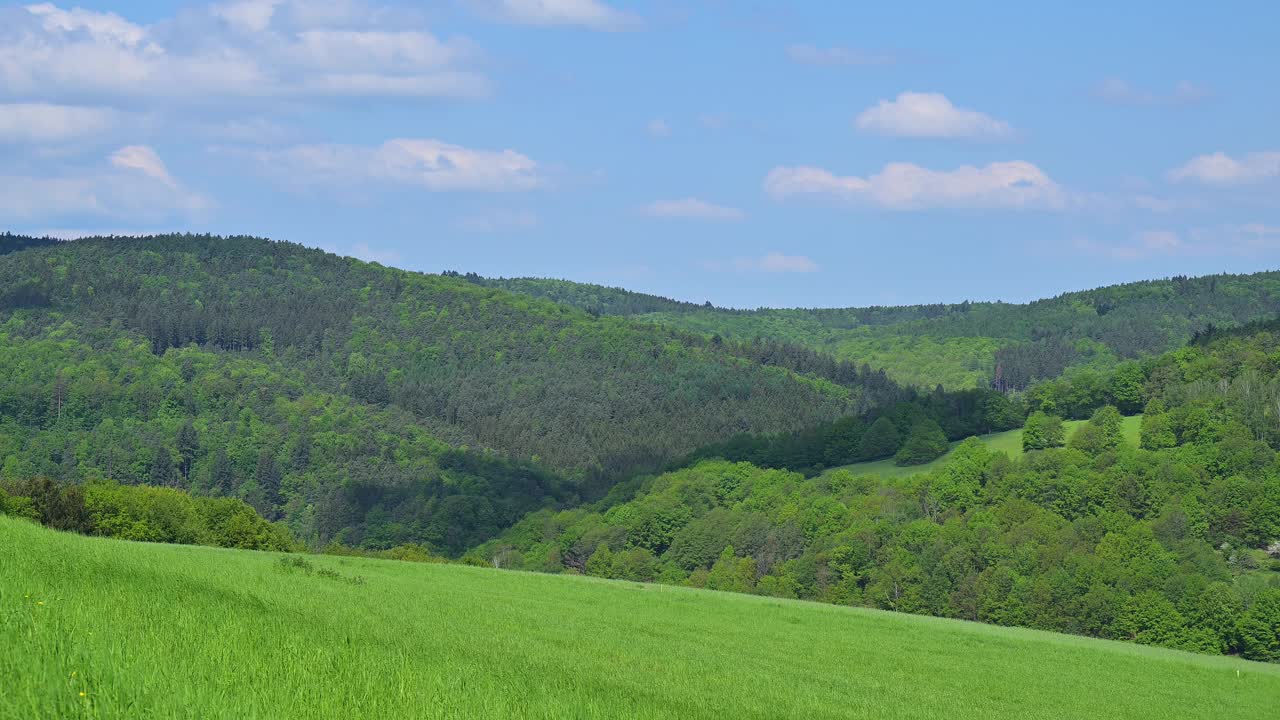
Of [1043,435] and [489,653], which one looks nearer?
[489,653]

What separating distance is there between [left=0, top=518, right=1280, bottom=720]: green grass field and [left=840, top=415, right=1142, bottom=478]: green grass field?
93402 millimetres

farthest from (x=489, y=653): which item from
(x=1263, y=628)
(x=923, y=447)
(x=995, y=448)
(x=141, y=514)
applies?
(x=923, y=447)

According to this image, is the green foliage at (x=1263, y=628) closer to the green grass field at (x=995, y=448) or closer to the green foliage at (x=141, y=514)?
the green grass field at (x=995, y=448)

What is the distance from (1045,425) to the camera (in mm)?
166625

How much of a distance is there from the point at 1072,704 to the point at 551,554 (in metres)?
121

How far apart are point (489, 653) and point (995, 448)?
490ft

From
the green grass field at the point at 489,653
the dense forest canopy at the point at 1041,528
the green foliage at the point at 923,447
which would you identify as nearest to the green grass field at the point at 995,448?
the green foliage at the point at 923,447

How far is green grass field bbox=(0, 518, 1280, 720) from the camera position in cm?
1237

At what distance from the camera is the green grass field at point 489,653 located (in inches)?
487

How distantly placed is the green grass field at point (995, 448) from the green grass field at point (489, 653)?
3677 inches

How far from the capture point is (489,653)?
29.2m

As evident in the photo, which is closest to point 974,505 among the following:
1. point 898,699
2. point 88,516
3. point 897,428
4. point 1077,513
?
point 1077,513

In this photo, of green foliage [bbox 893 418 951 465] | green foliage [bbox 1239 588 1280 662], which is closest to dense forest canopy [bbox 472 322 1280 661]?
green foliage [bbox 1239 588 1280 662]

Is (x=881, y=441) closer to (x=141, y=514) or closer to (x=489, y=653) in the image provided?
(x=141, y=514)
